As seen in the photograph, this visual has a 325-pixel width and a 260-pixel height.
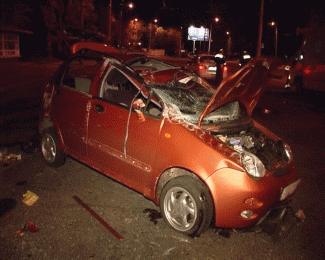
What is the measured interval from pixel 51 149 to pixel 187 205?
265cm

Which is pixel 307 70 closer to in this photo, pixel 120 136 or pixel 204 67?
pixel 204 67

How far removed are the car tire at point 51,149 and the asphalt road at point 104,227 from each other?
0.13 metres

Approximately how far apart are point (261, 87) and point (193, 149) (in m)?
1.31

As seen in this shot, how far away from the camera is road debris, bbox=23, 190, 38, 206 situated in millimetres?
3957

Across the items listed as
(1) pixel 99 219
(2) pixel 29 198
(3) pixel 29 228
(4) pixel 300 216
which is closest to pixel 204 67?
(4) pixel 300 216

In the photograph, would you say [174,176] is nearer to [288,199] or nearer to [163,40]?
[288,199]

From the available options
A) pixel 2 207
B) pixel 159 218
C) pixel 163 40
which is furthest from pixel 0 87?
pixel 163 40

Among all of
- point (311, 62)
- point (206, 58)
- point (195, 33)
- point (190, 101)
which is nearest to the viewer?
point (190, 101)

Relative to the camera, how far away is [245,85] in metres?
3.66

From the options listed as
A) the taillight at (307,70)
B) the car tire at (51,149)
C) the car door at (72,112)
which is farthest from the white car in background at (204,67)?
the car tire at (51,149)

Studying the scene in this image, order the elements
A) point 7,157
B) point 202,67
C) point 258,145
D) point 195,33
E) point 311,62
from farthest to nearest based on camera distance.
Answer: point 195,33 → point 202,67 → point 311,62 → point 7,157 → point 258,145

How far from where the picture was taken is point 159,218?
378 centimetres

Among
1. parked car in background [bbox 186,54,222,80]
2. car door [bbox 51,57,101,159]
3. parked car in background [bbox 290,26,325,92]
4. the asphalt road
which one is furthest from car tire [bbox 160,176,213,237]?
parked car in background [bbox 186,54,222,80]

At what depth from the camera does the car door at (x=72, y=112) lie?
14.2 ft
